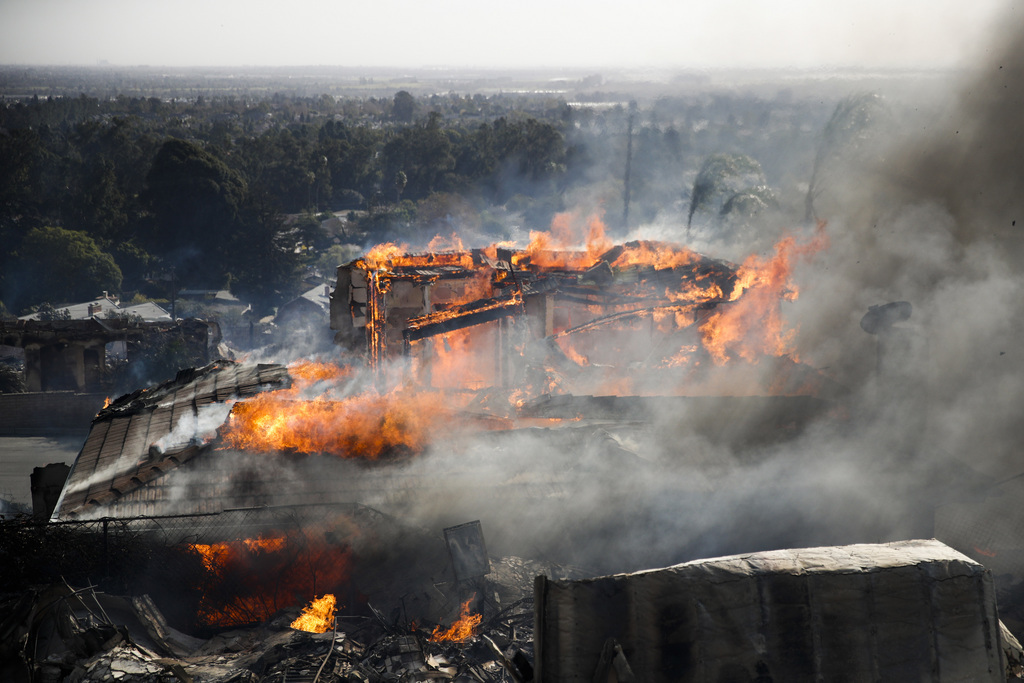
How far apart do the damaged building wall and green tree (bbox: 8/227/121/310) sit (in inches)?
1790

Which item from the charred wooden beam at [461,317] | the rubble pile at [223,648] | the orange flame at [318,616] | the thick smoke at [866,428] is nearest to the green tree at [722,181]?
the thick smoke at [866,428]

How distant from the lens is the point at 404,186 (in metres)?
68.4

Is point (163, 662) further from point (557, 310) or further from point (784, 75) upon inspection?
point (784, 75)

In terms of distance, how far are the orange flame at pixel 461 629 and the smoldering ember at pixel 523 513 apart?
4 cm

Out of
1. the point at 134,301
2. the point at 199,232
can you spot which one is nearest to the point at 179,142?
the point at 199,232

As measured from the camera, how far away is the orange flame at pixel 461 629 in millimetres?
9562

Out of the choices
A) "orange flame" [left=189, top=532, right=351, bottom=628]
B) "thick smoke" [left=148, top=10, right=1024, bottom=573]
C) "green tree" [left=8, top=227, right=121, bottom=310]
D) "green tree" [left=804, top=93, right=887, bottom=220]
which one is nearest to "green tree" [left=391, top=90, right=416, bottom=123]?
"green tree" [left=8, top=227, right=121, bottom=310]

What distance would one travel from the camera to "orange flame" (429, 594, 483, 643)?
9.56 metres

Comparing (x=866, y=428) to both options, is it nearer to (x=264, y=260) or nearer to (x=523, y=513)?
(x=523, y=513)

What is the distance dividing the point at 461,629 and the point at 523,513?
2254mm

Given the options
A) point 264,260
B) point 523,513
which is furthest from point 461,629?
point 264,260

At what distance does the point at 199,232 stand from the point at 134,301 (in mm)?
10633

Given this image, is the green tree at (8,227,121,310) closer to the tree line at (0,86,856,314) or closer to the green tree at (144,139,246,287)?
the tree line at (0,86,856,314)

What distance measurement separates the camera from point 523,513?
38.0ft
